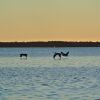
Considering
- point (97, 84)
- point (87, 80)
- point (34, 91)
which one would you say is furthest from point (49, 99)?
point (87, 80)

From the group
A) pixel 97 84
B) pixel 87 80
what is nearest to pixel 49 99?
pixel 97 84

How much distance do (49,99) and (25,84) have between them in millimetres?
8532

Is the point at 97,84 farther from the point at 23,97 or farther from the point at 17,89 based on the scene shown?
the point at 23,97

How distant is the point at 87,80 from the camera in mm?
37938

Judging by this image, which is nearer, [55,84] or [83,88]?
[83,88]

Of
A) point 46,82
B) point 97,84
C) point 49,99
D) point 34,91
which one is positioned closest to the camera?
point 49,99

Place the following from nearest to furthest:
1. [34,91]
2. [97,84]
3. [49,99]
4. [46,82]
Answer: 1. [49,99]
2. [34,91]
3. [97,84]
4. [46,82]

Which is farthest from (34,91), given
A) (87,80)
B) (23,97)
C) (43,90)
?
(87,80)

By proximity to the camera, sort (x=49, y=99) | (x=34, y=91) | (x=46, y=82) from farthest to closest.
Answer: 1. (x=46, y=82)
2. (x=34, y=91)
3. (x=49, y=99)

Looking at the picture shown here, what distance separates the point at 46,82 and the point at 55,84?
1538 mm

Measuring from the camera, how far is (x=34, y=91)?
1212 inches

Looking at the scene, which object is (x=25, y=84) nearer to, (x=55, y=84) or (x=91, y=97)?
(x=55, y=84)

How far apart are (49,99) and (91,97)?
2045 millimetres

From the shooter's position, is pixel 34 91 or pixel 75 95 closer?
pixel 75 95
